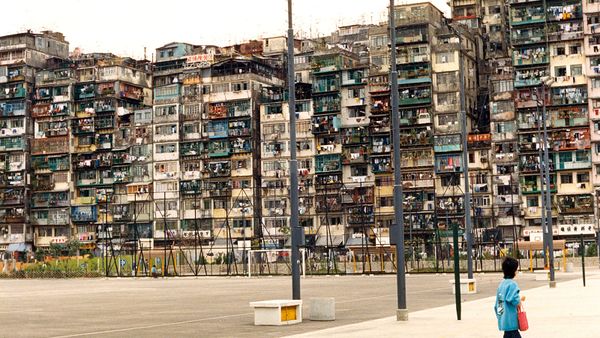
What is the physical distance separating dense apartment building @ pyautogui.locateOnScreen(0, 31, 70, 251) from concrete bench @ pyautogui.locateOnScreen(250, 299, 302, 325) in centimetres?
12142

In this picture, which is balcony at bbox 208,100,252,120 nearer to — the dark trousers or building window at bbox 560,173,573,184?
building window at bbox 560,173,573,184

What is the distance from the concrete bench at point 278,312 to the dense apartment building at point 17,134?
12142 centimetres

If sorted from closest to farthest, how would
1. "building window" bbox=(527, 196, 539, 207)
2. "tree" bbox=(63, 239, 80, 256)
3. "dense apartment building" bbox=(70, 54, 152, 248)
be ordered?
"building window" bbox=(527, 196, 539, 207)
"tree" bbox=(63, 239, 80, 256)
"dense apartment building" bbox=(70, 54, 152, 248)

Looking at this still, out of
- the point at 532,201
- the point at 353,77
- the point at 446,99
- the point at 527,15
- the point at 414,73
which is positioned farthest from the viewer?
the point at 353,77

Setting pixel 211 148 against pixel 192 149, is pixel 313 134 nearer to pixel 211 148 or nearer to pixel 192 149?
pixel 211 148

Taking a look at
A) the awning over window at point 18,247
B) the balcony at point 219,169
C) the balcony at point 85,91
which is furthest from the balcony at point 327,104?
the awning over window at point 18,247

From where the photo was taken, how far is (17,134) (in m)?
152

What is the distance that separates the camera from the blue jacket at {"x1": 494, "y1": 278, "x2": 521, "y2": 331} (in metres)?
14.6

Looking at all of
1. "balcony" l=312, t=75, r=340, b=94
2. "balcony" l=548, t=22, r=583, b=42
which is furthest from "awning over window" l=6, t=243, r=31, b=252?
"balcony" l=548, t=22, r=583, b=42

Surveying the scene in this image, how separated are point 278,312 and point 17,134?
427 feet

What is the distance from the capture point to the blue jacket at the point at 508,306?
577 inches

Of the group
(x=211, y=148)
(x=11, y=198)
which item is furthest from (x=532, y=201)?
(x=11, y=198)

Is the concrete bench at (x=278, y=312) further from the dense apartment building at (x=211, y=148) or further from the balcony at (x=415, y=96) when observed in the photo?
the dense apartment building at (x=211, y=148)

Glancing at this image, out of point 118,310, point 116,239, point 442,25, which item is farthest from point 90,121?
point 118,310
